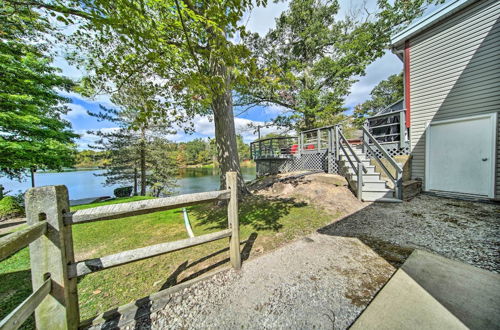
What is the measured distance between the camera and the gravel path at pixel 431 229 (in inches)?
91.6

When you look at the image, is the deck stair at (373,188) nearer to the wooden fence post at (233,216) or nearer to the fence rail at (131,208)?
the wooden fence post at (233,216)

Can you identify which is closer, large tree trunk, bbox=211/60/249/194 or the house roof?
the house roof

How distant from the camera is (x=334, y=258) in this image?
2.29 meters

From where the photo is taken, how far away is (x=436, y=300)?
5.09ft

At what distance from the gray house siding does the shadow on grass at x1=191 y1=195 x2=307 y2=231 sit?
497cm

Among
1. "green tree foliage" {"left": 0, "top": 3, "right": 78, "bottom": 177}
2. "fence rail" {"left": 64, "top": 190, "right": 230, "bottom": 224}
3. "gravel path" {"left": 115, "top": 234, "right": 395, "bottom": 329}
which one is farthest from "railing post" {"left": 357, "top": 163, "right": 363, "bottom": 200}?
"green tree foliage" {"left": 0, "top": 3, "right": 78, "bottom": 177}

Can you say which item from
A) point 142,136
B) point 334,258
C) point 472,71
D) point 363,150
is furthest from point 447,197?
point 142,136

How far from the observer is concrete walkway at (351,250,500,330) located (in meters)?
1.35

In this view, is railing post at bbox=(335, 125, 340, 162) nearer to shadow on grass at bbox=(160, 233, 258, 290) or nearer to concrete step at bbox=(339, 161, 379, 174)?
concrete step at bbox=(339, 161, 379, 174)

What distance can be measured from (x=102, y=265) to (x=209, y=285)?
1028mm

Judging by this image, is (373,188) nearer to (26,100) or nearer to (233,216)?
(233,216)

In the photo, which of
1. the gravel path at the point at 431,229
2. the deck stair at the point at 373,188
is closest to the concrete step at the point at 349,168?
the deck stair at the point at 373,188

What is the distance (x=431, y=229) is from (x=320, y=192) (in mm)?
2434

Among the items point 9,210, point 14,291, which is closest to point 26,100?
point 9,210
